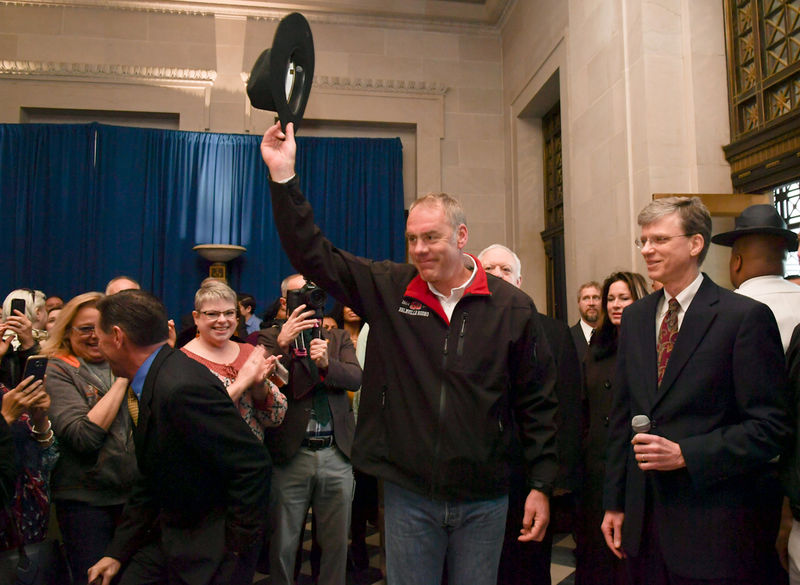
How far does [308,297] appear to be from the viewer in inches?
108

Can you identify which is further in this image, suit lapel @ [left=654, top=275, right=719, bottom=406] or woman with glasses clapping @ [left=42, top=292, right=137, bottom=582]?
woman with glasses clapping @ [left=42, top=292, right=137, bottom=582]

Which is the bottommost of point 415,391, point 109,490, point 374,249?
point 109,490

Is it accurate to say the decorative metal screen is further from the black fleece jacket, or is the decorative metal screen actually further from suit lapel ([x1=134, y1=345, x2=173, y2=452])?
suit lapel ([x1=134, y1=345, x2=173, y2=452])

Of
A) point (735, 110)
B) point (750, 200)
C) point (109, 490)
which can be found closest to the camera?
point (109, 490)

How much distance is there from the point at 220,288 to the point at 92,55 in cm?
691

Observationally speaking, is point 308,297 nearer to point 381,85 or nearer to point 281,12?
point 381,85

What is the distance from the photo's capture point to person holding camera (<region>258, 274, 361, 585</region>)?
2842mm

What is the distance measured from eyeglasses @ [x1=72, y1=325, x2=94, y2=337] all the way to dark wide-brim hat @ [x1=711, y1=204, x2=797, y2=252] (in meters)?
2.74

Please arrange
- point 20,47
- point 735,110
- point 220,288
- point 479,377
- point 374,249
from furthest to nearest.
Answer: point 374,249 < point 20,47 < point 735,110 < point 220,288 < point 479,377

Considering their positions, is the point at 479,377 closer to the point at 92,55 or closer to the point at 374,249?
the point at 374,249

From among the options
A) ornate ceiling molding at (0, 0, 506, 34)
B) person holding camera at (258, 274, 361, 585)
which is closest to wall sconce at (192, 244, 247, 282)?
ornate ceiling molding at (0, 0, 506, 34)

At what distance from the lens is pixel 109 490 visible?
7.96ft

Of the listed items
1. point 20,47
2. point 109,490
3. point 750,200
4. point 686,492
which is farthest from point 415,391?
point 20,47

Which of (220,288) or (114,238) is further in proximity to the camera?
(114,238)
